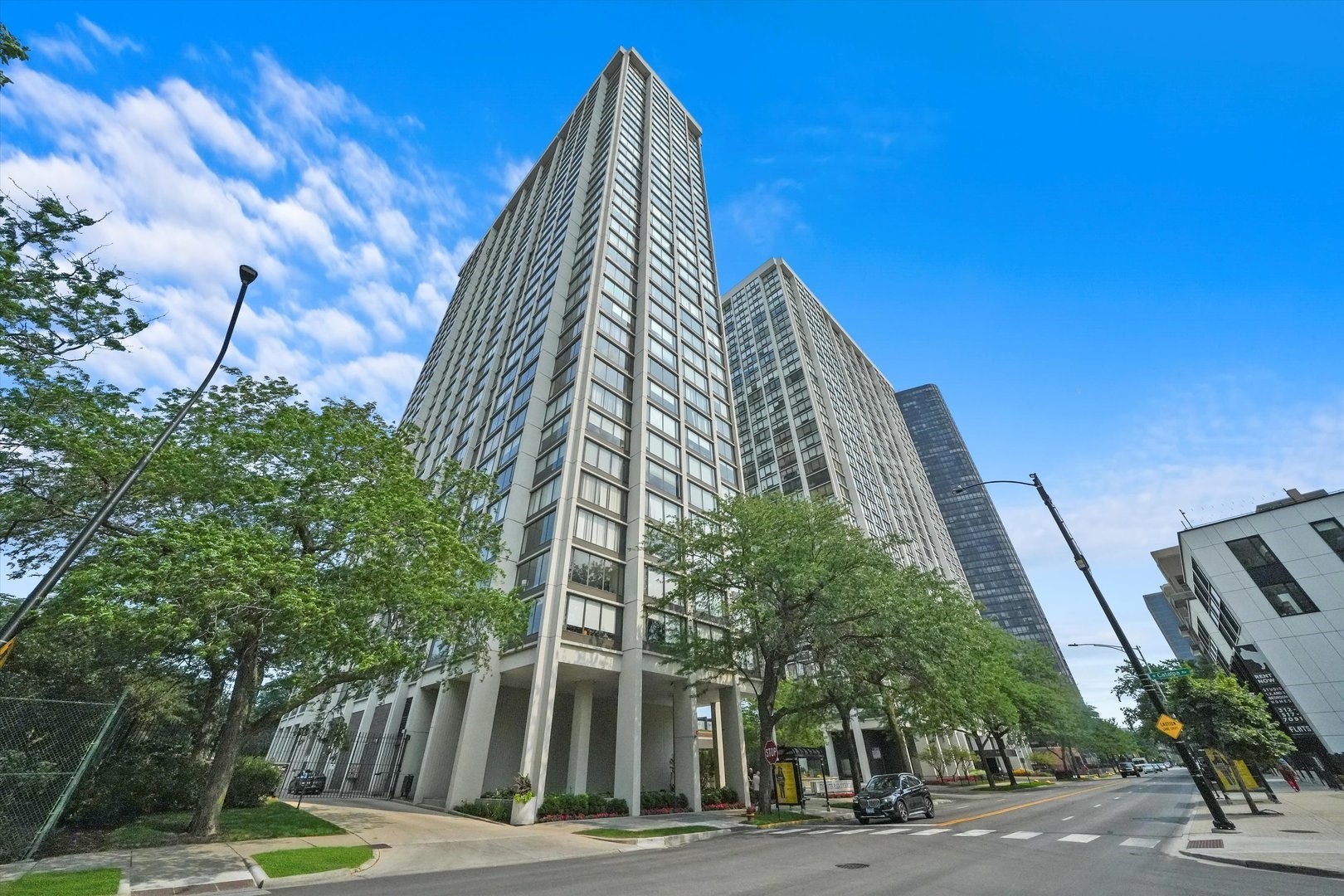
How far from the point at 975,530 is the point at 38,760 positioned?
185 metres

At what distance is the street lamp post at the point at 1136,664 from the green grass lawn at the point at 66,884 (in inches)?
738

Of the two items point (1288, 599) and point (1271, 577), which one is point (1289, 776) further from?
point (1271, 577)

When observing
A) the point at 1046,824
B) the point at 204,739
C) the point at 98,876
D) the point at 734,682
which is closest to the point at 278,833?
the point at 204,739

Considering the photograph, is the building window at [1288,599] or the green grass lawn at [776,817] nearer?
the green grass lawn at [776,817]

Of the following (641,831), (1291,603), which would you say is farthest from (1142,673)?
(1291,603)

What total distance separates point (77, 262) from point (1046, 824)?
3444 cm

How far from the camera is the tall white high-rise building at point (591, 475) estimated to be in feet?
91.0

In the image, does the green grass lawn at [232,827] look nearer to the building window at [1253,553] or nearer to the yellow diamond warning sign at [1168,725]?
the yellow diamond warning sign at [1168,725]

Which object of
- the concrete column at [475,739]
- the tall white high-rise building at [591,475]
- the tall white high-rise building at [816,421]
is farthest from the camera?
the tall white high-rise building at [816,421]

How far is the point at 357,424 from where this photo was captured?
18.5 m

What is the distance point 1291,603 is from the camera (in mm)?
39062

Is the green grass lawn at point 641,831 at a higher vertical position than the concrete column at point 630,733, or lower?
lower

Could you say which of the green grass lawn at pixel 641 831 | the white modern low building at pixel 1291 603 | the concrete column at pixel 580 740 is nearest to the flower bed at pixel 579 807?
the concrete column at pixel 580 740

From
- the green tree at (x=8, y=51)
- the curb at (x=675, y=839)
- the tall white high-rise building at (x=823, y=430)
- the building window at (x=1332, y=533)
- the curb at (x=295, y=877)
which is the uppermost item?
the tall white high-rise building at (x=823, y=430)
